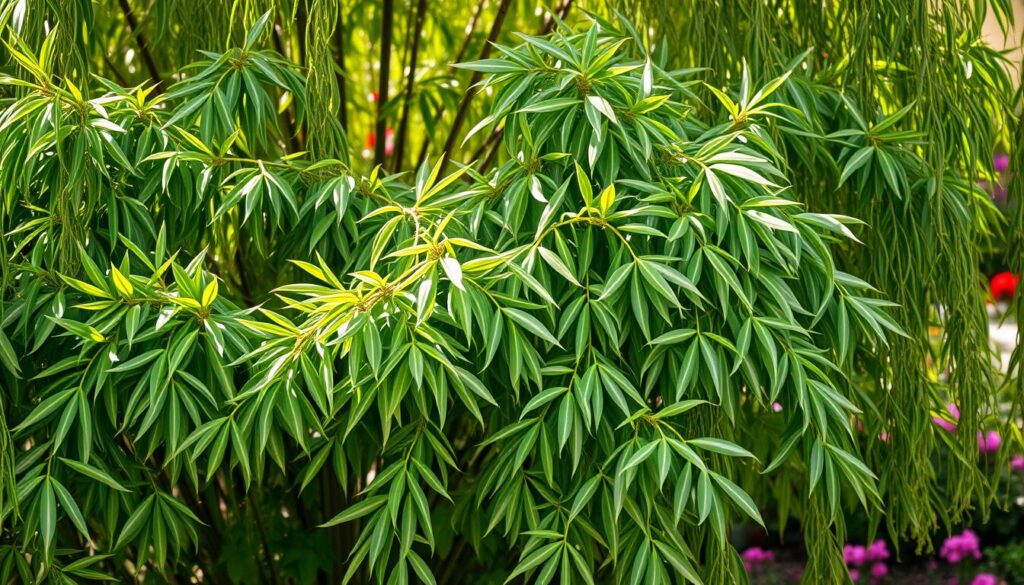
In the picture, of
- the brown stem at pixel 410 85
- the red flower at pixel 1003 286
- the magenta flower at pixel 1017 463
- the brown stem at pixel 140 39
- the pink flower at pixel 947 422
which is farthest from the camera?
the red flower at pixel 1003 286

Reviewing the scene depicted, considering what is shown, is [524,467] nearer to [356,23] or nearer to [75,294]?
[75,294]

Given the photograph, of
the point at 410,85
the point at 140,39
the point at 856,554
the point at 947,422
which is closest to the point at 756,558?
the point at 856,554

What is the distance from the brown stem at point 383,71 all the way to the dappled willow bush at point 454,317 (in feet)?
1.77

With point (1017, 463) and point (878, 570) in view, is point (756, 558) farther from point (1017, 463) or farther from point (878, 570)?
point (1017, 463)

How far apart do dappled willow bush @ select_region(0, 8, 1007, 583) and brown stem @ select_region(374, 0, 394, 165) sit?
54cm

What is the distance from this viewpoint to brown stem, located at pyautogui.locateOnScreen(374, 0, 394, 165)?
209cm

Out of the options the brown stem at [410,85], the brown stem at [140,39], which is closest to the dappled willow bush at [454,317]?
the brown stem at [140,39]

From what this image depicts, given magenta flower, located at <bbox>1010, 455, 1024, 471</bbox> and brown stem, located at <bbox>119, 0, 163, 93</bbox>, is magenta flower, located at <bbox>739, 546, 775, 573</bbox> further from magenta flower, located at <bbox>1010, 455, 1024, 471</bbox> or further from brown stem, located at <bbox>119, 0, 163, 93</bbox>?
brown stem, located at <bbox>119, 0, 163, 93</bbox>

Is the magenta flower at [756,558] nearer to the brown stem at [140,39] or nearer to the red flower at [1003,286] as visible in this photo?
the red flower at [1003,286]

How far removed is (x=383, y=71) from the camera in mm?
2186

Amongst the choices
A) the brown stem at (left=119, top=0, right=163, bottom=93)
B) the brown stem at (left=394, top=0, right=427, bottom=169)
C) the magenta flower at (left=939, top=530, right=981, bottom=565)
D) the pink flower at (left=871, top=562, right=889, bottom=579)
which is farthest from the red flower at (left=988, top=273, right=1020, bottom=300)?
the brown stem at (left=119, top=0, right=163, bottom=93)

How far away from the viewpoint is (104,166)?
4.60ft

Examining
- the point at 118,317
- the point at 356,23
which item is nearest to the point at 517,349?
the point at 118,317

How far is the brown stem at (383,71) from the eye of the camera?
2.09 metres
